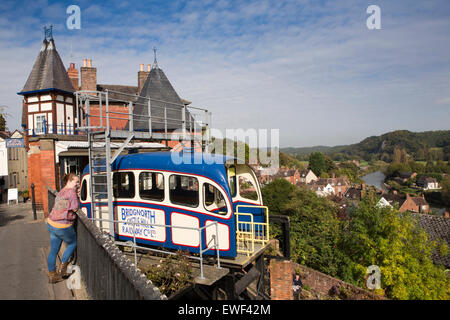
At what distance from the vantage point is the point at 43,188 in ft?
50.3

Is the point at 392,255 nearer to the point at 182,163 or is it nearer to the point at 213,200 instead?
the point at 213,200

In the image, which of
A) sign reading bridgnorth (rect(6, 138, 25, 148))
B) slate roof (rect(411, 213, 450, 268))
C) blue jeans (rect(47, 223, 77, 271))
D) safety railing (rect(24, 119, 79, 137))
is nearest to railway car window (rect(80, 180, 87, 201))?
blue jeans (rect(47, 223, 77, 271))

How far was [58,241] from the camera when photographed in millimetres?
5320

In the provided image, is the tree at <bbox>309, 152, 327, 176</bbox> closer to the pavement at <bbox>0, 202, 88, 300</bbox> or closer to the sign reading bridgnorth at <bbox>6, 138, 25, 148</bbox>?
the sign reading bridgnorth at <bbox>6, 138, 25, 148</bbox>

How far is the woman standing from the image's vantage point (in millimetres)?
5191

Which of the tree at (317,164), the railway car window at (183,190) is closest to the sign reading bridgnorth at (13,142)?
the railway car window at (183,190)

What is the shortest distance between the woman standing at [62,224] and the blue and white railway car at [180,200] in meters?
2.06

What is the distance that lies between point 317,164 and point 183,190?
113 m

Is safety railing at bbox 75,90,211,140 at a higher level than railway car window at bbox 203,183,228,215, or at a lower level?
higher

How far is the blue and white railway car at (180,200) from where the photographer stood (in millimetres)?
7227

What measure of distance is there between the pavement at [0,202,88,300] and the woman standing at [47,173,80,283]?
263mm

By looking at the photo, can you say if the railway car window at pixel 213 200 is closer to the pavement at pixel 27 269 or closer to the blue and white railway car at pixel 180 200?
the blue and white railway car at pixel 180 200
